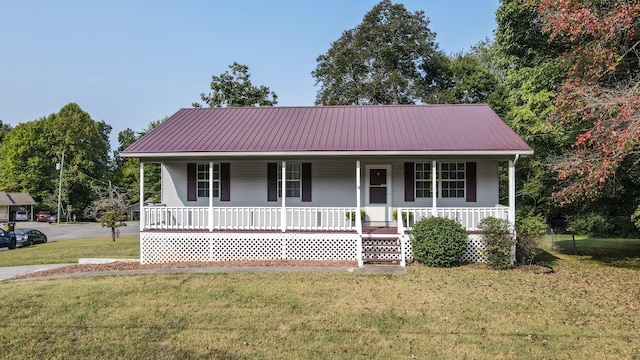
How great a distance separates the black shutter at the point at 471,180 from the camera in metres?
13.6

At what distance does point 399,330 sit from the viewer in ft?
20.8

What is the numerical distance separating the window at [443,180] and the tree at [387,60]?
21.0 meters

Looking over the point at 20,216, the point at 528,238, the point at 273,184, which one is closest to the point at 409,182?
the point at 528,238

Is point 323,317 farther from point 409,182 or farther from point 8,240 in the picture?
point 8,240

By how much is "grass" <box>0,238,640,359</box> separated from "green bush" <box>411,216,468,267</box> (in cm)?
90

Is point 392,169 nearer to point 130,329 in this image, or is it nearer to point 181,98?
point 130,329

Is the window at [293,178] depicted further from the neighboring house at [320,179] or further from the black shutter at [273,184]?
the black shutter at [273,184]

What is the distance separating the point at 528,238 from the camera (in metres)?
11.4

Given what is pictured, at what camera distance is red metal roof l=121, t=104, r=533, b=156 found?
12320 mm

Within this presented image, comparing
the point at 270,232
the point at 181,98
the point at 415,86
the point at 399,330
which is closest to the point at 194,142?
the point at 270,232

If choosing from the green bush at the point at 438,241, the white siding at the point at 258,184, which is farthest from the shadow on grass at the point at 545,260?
the white siding at the point at 258,184

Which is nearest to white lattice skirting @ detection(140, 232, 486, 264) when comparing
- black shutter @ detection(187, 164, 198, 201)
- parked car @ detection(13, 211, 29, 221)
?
black shutter @ detection(187, 164, 198, 201)

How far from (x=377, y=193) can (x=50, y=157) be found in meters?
60.4

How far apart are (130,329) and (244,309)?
1.94 metres
